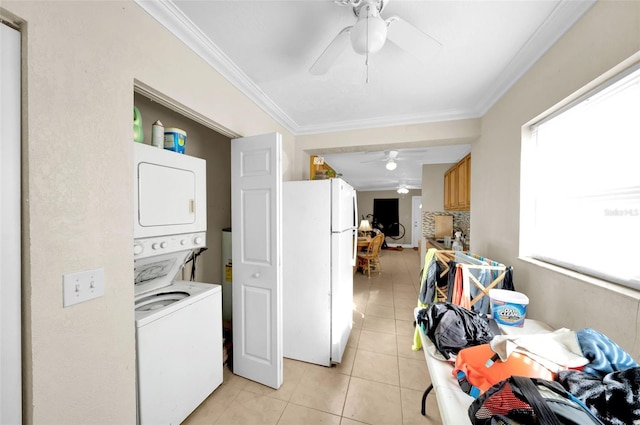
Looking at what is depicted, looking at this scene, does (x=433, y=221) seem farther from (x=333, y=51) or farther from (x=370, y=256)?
(x=333, y=51)

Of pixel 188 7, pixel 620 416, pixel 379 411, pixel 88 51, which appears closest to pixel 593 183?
pixel 620 416

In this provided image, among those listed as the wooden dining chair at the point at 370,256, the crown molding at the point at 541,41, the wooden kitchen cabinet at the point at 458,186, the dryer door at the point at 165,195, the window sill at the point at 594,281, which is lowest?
the wooden dining chair at the point at 370,256

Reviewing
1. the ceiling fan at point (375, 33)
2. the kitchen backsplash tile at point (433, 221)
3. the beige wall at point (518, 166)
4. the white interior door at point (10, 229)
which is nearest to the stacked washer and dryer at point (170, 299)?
the white interior door at point (10, 229)

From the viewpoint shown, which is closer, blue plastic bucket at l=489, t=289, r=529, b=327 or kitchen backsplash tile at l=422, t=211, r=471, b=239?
blue plastic bucket at l=489, t=289, r=529, b=327

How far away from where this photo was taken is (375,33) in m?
1.03

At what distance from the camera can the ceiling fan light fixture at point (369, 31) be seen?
103 centimetres

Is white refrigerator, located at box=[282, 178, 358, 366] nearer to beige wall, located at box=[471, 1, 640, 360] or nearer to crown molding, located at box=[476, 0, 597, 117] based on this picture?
beige wall, located at box=[471, 1, 640, 360]

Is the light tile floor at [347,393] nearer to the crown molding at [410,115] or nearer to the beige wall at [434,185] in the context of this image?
the crown molding at [410,115]

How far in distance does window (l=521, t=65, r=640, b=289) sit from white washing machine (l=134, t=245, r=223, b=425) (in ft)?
7.48

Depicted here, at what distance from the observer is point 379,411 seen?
1570 mm

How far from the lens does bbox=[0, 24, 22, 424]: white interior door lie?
730 mm

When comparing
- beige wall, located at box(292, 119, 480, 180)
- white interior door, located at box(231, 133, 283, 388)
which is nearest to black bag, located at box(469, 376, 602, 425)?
white interior door, located at box(231, 133, 283, 388)

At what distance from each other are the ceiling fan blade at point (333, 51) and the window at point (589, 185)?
49.7 inches

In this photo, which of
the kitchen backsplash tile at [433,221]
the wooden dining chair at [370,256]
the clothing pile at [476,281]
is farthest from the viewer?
the wooden dining chair at [370,256]
